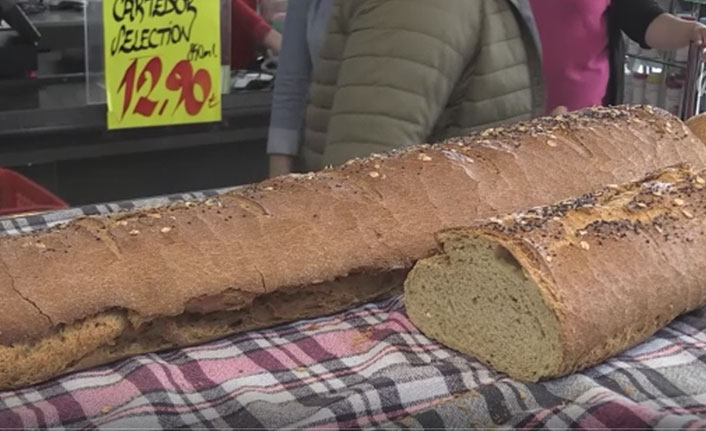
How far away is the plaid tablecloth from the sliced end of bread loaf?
2 centimetres

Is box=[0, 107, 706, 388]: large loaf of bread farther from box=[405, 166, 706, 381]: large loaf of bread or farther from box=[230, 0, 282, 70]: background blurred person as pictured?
box=[230, 0, 282, 70]: background blurred person

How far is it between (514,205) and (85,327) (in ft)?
2.39

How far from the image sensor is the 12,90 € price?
8.61ft

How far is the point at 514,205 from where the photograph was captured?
1.73m

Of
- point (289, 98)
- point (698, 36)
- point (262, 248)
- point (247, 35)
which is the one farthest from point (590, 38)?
point (247, 35)

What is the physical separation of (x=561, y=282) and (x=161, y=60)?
4.88 ft

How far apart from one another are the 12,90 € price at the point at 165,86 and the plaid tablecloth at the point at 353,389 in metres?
1.25

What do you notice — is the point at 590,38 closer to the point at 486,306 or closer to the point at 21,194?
the point at 486,306

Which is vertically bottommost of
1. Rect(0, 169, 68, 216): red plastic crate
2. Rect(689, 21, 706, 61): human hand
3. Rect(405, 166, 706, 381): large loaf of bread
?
Rect(0, 169, 68, 216): red plastic crate

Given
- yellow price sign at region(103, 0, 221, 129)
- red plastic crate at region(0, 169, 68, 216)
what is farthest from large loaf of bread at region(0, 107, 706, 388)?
yellow price sign at region(103, 0, 221, 129)

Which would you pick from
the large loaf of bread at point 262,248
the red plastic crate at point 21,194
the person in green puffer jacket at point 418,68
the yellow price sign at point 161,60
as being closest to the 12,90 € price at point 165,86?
the yellow price sign at point 161,60

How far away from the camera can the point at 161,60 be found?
103 inches

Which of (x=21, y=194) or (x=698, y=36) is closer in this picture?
(x=21, y=194)

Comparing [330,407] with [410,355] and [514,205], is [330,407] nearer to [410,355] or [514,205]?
[410,355]
